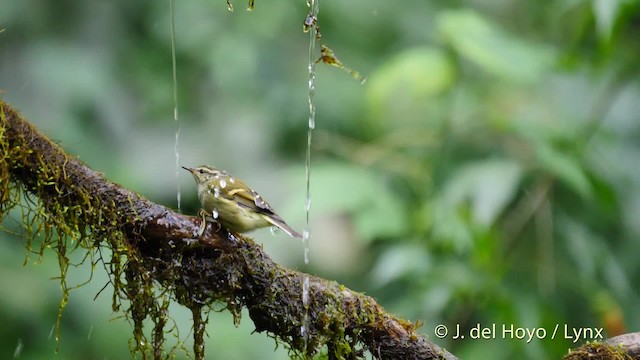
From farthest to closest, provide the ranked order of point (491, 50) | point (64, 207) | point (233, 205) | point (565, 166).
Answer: point (491, 50)
point (565, 166)
point (233, 205)
point (64, 207)

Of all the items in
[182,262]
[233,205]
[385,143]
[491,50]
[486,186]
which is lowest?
[182,262]

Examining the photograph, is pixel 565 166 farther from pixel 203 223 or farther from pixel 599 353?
pixel 203 223

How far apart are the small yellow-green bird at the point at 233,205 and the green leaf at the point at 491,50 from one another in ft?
4.71

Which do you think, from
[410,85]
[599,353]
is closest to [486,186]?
[410,85]

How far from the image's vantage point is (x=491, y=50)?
3.99 m

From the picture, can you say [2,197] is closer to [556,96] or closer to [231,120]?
[556,96]

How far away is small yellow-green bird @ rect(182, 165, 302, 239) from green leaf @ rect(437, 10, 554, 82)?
1.43m

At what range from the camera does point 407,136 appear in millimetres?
4367

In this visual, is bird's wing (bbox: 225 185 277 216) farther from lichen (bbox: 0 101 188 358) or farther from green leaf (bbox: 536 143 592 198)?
green leaf (bbox: 536 143 592 198)

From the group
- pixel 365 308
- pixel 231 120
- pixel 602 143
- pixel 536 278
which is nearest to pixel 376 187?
pixel 536 278

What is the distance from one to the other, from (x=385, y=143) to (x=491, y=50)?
0.73m

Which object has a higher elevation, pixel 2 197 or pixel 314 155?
pixel 314 155

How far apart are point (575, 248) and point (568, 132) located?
50 centimetres

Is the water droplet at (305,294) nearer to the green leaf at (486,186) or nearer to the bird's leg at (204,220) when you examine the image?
the bird's leg at (204,220)
